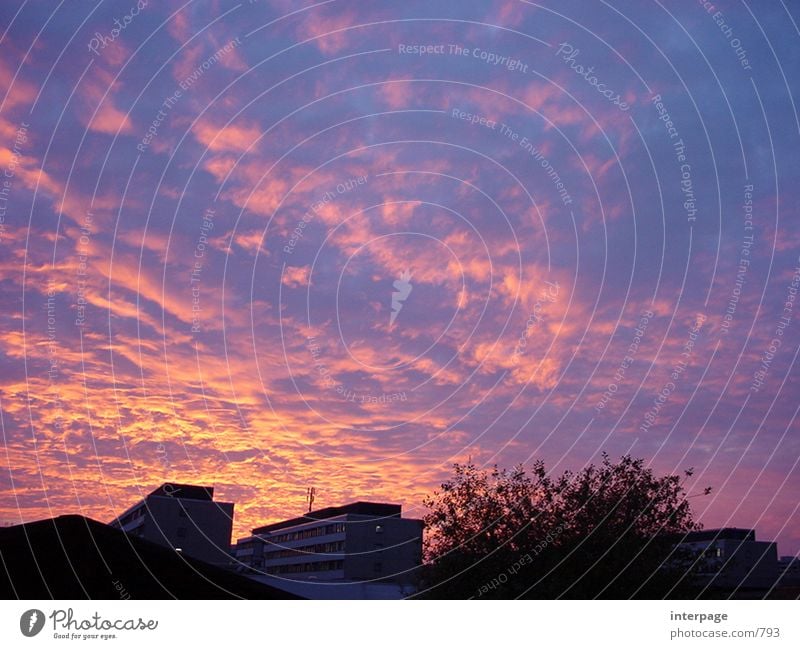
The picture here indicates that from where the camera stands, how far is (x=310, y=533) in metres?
148

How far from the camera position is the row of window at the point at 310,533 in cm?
13562

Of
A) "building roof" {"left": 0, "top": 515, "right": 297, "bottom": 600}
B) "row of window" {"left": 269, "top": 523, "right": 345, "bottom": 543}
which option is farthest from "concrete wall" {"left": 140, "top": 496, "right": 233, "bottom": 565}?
"building roof" {"left": 0, "top": 515, "right": 297, "bottom": 600}

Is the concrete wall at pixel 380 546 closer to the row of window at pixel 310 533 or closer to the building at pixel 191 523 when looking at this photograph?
the row of window at pixel 310 533

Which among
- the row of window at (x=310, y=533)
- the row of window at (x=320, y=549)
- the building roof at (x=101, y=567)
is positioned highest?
the row of window at (x=310, y=533)
